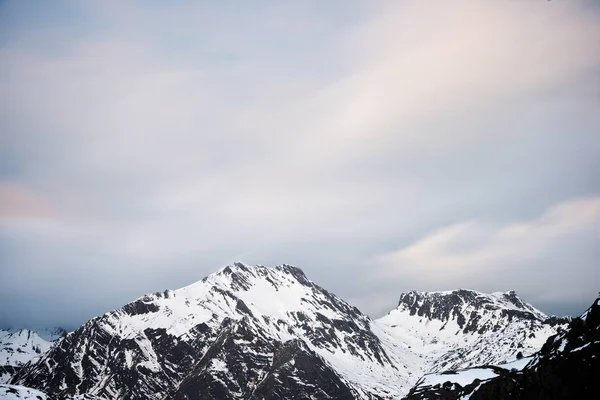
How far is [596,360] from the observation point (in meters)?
191

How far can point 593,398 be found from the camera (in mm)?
183875

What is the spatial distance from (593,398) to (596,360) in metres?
12.8

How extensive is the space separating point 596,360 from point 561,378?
13.9 metres

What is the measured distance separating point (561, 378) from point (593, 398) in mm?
16295

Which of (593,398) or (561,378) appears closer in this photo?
(593,398)

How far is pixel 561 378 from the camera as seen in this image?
19988 cm
